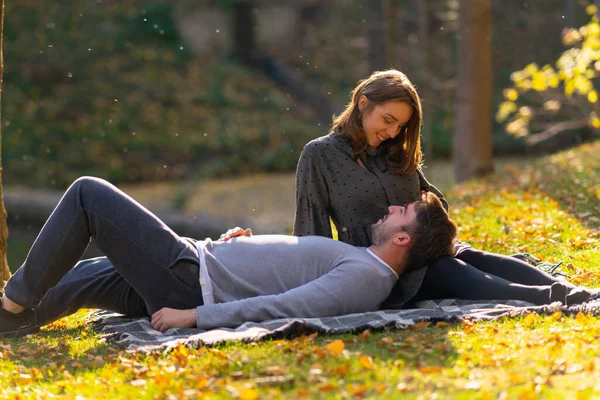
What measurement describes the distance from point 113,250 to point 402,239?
5.04 ft

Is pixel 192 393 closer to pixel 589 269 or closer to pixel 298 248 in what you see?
pixel 298 248

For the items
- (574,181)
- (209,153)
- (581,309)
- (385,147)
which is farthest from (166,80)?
(581,309)

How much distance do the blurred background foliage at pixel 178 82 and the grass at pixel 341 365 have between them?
1223cm

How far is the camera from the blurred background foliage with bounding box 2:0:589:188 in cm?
1777

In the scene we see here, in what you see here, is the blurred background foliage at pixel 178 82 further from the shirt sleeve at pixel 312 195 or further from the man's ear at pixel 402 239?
the man's ear at pixel 402 239

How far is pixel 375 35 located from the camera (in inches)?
537

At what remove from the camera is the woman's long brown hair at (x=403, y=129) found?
5090mm

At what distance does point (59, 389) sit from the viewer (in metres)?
3.88

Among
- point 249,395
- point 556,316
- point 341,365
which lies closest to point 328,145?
point 556,316

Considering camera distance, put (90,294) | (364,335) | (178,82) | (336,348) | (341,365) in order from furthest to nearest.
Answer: (178,82), (90,294), (364,335), (336,348), (341,365)

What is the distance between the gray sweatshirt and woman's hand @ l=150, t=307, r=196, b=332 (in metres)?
0.05

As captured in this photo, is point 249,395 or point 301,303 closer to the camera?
point 249,395

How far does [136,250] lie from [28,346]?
80 cm

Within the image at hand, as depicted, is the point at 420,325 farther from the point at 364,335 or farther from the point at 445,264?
the point at 445,264
